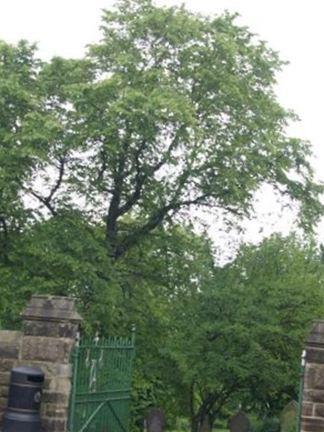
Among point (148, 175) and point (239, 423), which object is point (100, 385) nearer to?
point (239, 423)

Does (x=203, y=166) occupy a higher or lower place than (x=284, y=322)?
higher

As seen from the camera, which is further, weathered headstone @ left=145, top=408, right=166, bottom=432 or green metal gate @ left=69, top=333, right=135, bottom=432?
weathered headstone @ left=145, top=408, right=166, bottom=432

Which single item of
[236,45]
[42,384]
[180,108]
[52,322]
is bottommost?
[42,384]

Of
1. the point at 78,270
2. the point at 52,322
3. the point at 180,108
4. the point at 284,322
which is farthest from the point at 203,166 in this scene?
the point at 52,322

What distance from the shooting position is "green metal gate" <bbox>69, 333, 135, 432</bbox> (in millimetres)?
11609

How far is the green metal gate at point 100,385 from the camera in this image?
11.6m

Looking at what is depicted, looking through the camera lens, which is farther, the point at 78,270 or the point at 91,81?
the point at 91,81

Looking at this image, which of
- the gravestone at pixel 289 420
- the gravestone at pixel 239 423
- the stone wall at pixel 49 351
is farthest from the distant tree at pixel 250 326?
the stone wall at pixel 49 351

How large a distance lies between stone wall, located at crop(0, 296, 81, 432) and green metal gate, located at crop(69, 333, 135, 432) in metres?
0.16

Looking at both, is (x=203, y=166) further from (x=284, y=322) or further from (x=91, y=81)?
(x=284, y=322)

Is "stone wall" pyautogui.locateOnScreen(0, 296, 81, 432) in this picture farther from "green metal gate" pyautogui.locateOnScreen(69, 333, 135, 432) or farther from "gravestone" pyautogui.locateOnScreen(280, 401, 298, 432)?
"gravestone" pyautogui.locateOnScreen(280, 401, 298, 432)

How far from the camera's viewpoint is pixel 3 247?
78.2 ft

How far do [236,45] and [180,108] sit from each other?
9.89 feet

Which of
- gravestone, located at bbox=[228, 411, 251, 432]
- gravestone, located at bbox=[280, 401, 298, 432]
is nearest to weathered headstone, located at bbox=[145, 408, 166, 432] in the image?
gravestone, located at bbox=[228, 411, 251, 432]
